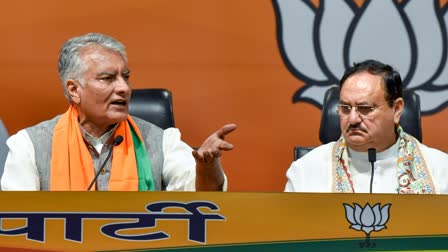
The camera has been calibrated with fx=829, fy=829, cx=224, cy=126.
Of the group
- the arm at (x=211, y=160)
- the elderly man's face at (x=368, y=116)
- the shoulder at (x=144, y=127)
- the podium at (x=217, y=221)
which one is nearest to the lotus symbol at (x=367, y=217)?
the podium at (x=217, y=221)

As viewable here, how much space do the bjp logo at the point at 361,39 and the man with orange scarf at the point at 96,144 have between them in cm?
115

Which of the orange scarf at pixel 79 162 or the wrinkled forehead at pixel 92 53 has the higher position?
the wrinkled forehead at pixel 92 53

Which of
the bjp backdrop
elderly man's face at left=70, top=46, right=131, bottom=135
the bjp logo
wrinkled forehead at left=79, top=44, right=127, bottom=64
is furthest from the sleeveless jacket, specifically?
the bjp logo

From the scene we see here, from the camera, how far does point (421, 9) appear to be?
3.64 meters

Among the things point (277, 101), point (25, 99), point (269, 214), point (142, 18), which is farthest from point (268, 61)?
point (269, 214)

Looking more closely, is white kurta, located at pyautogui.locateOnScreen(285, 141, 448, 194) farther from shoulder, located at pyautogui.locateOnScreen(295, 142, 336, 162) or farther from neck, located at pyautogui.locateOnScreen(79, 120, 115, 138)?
neck, located at pyautogui.locateOnScreen(79, 120, 115, 138)

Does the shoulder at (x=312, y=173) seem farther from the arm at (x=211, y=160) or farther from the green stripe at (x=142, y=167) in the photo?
the green stripe at (x=142, y=167)

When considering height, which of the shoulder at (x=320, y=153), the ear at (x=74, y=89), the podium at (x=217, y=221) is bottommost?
the podium at (x=217, y=221)

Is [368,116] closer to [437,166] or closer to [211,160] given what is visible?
[437,166]

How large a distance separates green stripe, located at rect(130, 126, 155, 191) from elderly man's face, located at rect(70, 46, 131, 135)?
10 cm

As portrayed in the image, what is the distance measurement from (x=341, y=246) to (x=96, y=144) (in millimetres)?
1061

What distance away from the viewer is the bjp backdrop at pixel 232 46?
3629 mm

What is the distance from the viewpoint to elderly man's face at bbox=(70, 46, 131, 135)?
8.55 ft

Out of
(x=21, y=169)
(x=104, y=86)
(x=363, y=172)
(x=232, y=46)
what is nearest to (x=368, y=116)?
(x=363, y=172)
